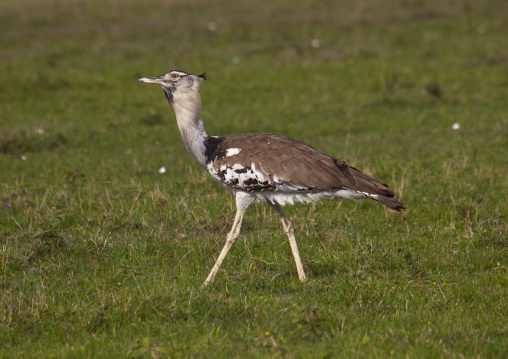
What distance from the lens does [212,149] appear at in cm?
547

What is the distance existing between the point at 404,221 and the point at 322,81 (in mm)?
6875

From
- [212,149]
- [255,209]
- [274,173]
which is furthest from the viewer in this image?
[255,209]

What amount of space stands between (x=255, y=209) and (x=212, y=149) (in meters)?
1.63

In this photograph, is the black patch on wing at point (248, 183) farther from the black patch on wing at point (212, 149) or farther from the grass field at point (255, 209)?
the grass field at point (255, 209)

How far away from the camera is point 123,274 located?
207 inches

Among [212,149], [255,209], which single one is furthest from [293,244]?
[255,209]

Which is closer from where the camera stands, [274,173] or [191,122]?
[274,173]

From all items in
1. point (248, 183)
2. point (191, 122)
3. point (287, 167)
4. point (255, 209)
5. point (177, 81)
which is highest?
point (177, 81)

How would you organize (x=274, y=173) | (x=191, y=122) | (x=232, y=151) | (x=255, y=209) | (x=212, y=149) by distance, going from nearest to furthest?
(x=274, y=173)
(x=232, y=151)
(x=212, y=149)
(x=191, y=122)
(x=255, y=209)

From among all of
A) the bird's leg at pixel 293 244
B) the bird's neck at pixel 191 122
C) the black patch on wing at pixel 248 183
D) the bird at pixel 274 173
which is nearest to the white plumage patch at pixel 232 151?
the bird at pixel 274 173

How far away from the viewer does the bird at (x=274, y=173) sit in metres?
5.21

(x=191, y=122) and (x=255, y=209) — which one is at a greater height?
(x=191, y=122)

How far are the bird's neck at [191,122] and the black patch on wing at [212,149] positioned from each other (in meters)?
0.03

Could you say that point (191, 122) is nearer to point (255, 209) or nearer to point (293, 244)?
point (293, 244)
